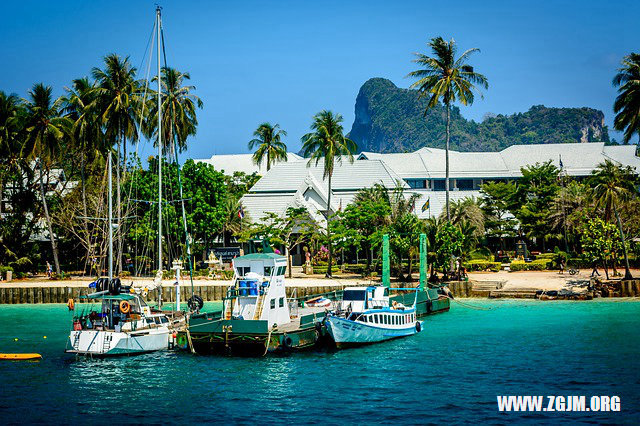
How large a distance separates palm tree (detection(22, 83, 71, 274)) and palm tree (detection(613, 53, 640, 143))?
56.3m

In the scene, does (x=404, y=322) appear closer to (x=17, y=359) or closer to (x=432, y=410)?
(x=432, y=410)

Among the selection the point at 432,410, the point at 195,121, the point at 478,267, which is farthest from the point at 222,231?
the point at 432,410

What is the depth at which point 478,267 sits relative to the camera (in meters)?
77.3

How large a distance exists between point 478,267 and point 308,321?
126 ft

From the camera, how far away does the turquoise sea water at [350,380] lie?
28.6 meters

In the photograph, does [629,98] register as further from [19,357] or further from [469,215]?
[19,357]

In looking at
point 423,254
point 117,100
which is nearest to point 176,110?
point 117,100

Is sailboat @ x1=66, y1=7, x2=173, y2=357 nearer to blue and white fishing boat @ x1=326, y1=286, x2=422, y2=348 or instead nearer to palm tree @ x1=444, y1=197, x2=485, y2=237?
blue and white fishing boat @ x1=326, y1=286, x2=422, y2=348

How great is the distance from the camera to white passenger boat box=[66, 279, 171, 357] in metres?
39.1

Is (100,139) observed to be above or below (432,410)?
above

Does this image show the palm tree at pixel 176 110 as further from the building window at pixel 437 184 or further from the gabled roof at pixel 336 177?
the building window at pixel 437 184

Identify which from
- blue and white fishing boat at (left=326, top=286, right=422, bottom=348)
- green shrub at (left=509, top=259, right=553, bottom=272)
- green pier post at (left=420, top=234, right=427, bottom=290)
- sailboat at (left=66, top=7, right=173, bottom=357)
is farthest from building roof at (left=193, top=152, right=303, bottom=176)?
sailboat at (left=66, top=7, right=173, bottom=357)

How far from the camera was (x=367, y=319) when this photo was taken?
44125 millimetres

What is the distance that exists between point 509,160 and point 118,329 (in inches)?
3354
